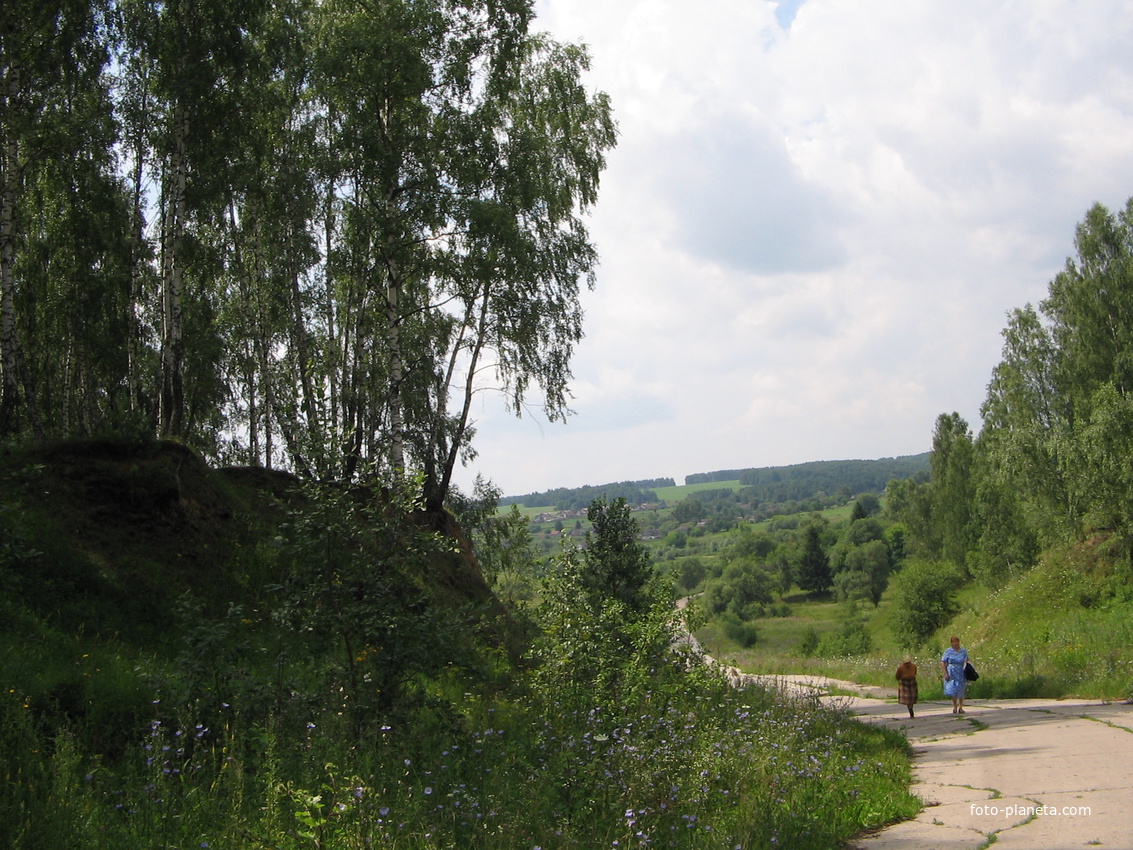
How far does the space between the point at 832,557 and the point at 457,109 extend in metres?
114


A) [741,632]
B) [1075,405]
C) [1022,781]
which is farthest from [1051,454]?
[741,632]

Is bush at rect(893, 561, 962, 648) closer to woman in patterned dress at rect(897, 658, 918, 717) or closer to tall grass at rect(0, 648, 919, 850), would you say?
woman in patterned dress at rect(897, 658, 918, 717)

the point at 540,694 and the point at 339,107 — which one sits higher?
the point at 339,107

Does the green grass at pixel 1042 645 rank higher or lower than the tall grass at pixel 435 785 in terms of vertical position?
lower

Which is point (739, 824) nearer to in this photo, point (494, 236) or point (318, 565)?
point (318, 565)

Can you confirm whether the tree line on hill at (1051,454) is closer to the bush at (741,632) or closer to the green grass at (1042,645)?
the green grass at (1042,645)

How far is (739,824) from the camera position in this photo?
18.2ft

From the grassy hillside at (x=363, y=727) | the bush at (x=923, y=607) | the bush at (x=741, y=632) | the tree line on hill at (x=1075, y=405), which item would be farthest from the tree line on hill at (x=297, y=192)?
the bush at (x=741, y=632)

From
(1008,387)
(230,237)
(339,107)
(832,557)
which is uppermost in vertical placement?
(339,107)

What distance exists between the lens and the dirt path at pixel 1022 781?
221 inches

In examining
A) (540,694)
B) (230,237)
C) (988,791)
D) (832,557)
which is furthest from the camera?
(832,557)

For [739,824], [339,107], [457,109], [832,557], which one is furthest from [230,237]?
[832,557]

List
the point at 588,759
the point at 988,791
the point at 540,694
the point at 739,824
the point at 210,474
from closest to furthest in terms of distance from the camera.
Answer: the point at 739,824, the point at 588,759, the point at 988,791, the point at 540,694, the point at 210,474

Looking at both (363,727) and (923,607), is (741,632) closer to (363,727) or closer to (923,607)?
(923,607)
